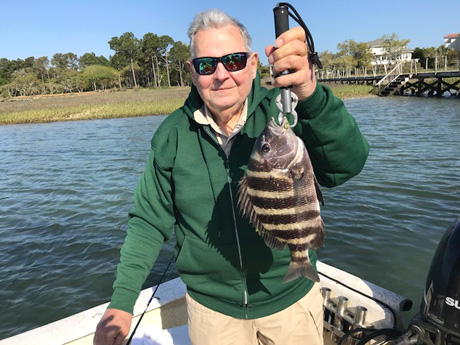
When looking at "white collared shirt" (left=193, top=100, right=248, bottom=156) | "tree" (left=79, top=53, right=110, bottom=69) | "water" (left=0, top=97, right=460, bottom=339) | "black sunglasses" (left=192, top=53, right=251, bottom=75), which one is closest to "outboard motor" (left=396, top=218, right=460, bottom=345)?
"white collared shirt" (left=193, top=100, right=248, bottom=156)

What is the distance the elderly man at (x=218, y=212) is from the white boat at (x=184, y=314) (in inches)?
41.2

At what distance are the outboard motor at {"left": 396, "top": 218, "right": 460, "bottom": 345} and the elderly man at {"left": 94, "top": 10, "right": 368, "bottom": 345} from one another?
34.4 inches

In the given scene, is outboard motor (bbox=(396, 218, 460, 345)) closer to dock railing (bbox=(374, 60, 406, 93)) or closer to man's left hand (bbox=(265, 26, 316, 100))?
man's left hand (bbox=(265, 26, 316, 100))

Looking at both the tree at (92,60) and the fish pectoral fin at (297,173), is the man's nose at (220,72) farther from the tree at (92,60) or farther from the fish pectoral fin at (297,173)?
the tree at (92,60)

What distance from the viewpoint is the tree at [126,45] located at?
96.8m

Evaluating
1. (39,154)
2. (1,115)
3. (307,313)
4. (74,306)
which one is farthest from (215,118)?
(1,115)

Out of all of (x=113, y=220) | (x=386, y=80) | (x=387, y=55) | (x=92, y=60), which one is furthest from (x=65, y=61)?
(x=113, y=220)

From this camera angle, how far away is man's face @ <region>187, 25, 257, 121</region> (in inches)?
84.0

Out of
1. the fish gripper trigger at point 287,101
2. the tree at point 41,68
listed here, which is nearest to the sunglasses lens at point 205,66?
the fish gripper trigger at point 287,101

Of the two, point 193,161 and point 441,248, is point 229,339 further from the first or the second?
point 441,248

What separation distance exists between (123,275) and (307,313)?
125 centimetres

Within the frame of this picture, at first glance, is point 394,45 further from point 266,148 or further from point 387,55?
point 266,148

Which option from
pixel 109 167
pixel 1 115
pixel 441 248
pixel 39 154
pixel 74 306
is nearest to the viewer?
pixel 441 248

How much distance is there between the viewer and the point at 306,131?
194 cm
